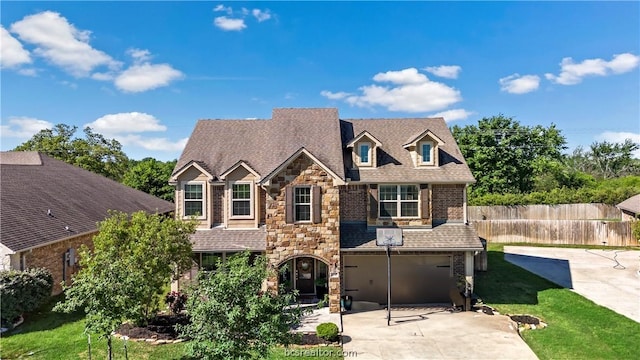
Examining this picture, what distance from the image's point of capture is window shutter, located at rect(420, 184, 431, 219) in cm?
1722

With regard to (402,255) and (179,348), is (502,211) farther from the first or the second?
(179,348)

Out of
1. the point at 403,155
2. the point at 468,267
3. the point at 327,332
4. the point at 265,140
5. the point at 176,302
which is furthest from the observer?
the point at 265,140

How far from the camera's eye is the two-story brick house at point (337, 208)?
1577 centimetres

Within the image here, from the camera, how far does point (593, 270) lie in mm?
21750

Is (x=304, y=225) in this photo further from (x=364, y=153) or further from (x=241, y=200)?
(x=364, y=153)

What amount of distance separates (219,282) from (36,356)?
7791 mm

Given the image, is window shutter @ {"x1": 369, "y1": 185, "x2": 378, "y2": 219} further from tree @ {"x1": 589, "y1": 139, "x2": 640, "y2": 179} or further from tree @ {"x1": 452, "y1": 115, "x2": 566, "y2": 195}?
tree @ {"x1": 589, "y1": 139, "x2": 640, "y2": 179}


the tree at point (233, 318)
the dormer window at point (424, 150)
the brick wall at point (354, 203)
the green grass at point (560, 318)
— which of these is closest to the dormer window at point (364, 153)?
the brick wall at point (354, 203)

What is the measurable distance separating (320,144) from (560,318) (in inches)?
480

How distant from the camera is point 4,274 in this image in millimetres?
13789

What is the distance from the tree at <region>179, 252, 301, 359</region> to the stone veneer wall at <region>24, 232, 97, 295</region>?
38.5 ft

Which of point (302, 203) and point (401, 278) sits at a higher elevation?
point (302, 203)

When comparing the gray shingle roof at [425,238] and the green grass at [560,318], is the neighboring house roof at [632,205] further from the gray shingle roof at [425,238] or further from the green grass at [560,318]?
the gray shingle roof at [425,238]

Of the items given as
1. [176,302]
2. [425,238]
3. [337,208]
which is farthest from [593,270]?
[176,302]
